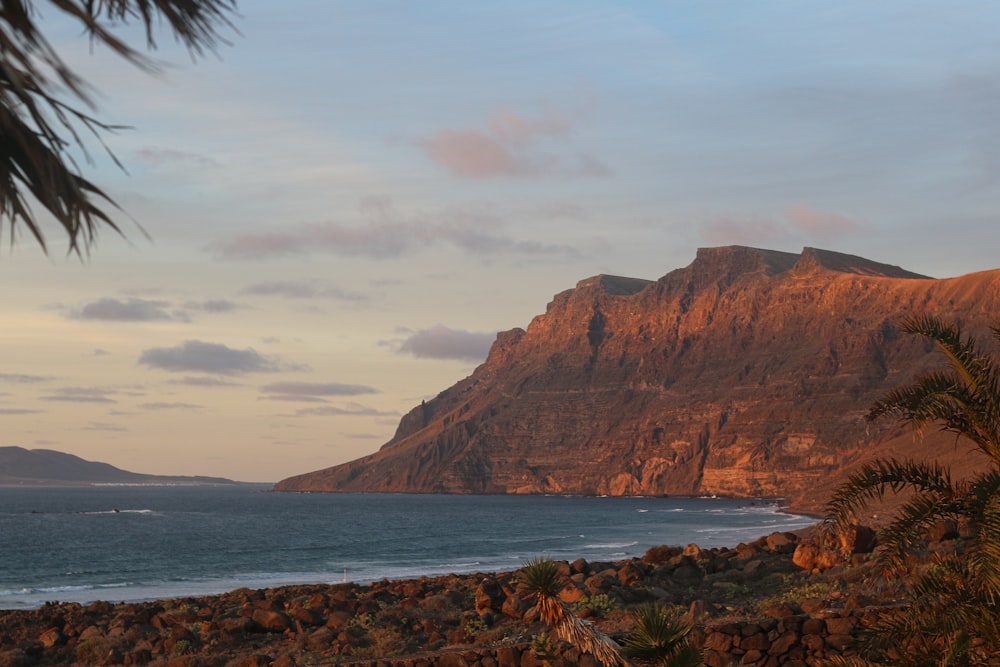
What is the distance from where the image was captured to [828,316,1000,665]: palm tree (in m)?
11.4

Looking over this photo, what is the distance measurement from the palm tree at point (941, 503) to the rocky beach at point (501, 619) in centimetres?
283

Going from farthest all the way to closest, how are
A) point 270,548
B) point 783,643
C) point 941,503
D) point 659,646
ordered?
point 270,548 → point 783,643 → point 941,503 → point 659,646

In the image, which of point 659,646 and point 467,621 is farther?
point 467,621

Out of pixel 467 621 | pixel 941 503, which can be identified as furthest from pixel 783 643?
pixel 467 621

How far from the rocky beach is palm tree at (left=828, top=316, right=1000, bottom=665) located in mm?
2826

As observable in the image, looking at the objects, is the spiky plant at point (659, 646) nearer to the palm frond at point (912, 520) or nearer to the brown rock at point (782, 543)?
the palm frond at point (912, 520)

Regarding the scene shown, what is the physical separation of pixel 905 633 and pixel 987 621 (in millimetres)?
1178

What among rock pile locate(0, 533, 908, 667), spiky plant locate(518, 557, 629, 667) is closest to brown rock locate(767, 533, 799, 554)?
rock pile locate(0, 533, 908, 667)

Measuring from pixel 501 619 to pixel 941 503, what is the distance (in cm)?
1177

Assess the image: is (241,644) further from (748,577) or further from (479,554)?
(479,554)

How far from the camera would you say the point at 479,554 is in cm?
7731

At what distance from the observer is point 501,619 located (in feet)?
73.2

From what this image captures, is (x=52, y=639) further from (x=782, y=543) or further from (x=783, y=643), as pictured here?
(x=782, y=543)

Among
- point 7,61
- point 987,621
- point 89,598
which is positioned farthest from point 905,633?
point 89,598
